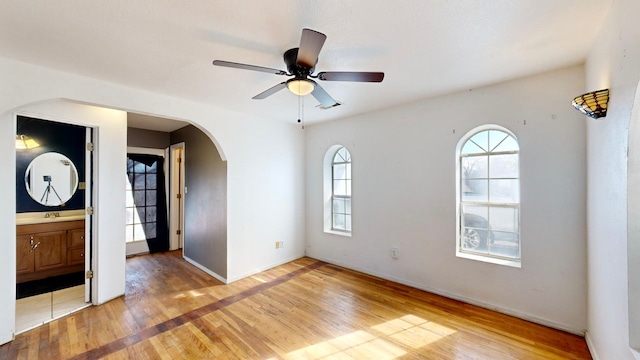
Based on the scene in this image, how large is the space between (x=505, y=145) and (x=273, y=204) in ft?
10.7

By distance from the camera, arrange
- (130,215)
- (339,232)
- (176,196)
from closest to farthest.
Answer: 1. (339,232)
2. (130,215)
3. (176,196)

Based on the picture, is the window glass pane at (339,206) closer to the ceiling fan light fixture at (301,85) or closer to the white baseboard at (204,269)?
the white baseboard at (204,269)

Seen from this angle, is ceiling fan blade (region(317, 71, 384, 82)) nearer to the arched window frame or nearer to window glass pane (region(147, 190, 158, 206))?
the arched window frame

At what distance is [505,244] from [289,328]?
8.08ft

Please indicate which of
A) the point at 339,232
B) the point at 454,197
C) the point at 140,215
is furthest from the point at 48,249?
the point at 454,197

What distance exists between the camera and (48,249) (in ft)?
11.5

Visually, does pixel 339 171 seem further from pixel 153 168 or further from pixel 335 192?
pixel 153 168

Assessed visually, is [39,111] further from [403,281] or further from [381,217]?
[403,281]

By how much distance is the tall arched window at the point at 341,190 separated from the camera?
4.36m

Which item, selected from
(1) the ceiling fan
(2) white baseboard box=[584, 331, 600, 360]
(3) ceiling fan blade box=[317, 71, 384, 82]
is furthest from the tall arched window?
(2) white baseboard box=[584, 331, 600, 360]

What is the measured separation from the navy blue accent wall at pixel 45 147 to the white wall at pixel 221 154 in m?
0.87

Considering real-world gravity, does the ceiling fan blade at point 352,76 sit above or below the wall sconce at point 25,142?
above

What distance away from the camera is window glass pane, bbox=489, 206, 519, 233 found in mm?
2762

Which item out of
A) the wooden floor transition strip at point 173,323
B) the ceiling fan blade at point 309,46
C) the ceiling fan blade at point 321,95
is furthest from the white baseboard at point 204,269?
the ceiling fan blade at point 309,46
